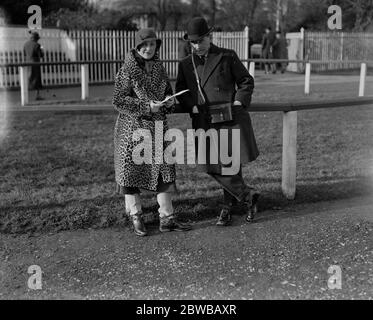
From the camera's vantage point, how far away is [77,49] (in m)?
18.1

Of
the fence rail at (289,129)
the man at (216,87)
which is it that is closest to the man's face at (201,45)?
the man at (216,87)

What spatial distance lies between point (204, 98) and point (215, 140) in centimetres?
34

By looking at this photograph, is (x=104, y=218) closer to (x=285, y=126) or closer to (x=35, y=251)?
(x=35, y=251)

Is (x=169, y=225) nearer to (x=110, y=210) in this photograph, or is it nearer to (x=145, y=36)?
(x=110, y=210)

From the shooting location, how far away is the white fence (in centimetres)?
1628

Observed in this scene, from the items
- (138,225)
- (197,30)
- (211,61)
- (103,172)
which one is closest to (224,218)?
(138,225)

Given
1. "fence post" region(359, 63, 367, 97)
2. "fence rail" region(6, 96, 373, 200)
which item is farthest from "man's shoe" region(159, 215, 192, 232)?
"fence post" region(359, 63, 367, 97)

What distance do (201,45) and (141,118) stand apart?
0.71 metres

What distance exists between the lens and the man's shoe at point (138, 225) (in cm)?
439

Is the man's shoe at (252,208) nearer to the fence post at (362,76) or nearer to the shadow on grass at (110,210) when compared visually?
the shadow on grass at (110,210)

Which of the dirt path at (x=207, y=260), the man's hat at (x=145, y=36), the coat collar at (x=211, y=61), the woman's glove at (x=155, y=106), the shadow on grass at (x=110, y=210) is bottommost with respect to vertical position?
the dirt path at (x=207, y=260)
